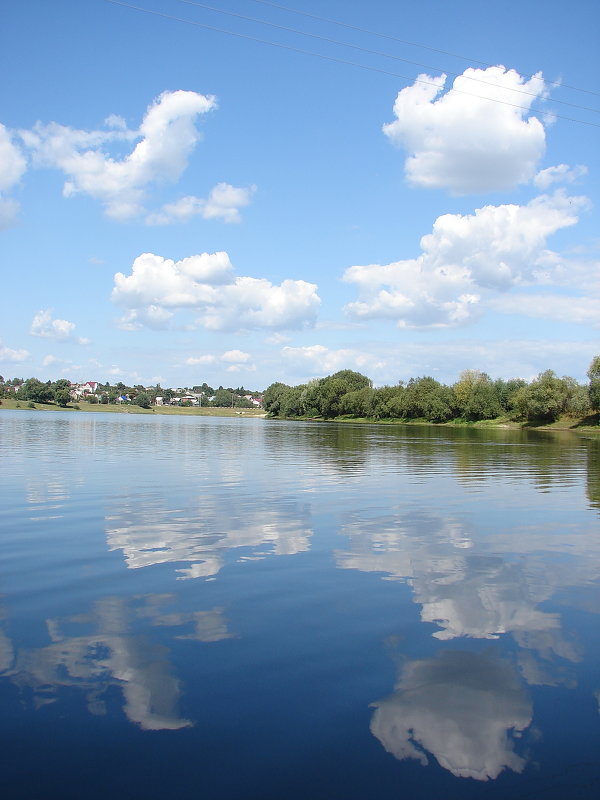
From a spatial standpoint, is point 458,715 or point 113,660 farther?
point 113,660

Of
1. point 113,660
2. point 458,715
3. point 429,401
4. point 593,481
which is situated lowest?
point 593,481

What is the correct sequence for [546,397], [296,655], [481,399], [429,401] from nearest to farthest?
[296,655]
[546,397]
[481,399]
[429,401]

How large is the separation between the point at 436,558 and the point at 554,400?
433 feet

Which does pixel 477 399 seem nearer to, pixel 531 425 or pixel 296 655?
pixel 531 425

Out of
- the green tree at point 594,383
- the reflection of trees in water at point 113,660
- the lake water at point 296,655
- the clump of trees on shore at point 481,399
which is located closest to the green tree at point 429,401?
the clump of trees on shore at point 481,399

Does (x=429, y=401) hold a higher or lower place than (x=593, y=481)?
higher

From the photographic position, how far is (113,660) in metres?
8.38

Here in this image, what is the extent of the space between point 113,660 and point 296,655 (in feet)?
8.18

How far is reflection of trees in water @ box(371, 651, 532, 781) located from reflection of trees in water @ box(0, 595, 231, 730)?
94.6 inches

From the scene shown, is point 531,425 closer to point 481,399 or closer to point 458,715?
point 481,399

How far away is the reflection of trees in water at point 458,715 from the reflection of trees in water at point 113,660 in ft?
7.88

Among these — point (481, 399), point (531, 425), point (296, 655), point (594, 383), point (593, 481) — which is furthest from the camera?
point (481, 399)

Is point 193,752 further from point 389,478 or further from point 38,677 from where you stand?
point 389,478

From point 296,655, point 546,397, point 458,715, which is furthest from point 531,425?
point 458,715
